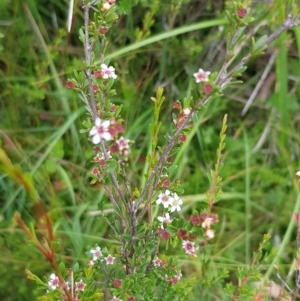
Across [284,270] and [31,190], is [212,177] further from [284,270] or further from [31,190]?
[284,270]

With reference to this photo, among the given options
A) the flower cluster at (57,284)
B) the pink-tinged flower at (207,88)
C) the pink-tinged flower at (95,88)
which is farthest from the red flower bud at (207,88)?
the flower cluster at (57,284)

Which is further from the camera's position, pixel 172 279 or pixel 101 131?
pixel 172 279

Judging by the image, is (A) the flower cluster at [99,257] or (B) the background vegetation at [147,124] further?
(B) the background vegetation at [147,124]

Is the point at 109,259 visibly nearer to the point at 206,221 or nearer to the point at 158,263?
the point at 158,263

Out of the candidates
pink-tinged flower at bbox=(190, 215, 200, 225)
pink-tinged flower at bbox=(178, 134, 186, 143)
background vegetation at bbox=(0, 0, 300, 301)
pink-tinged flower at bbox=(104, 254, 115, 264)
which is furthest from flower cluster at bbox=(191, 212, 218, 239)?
background vegetation at bbox=(0, 0, 300, 301)

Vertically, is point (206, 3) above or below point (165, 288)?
above

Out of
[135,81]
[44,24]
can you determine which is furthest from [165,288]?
[44,24]

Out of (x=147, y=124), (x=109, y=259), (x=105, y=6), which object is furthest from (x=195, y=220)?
(x=147, y=124)

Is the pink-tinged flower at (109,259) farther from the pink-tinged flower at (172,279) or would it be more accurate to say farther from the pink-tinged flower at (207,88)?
the pink-tinged flower at (207,88)
